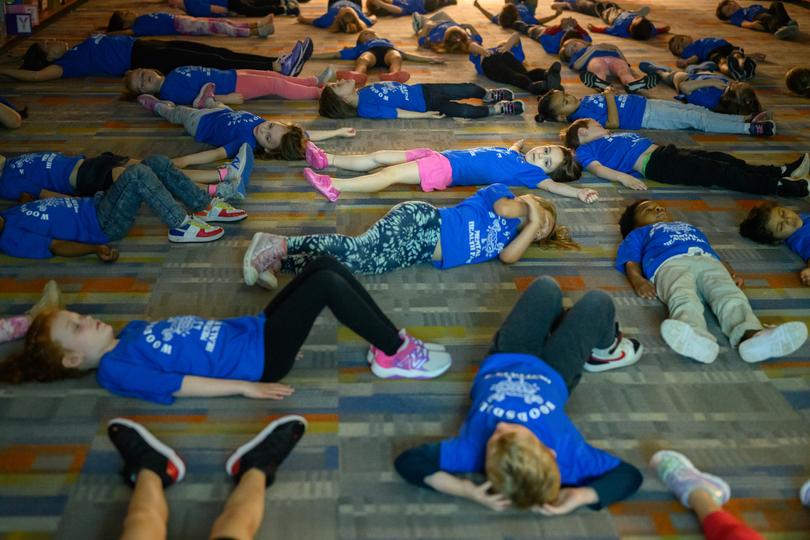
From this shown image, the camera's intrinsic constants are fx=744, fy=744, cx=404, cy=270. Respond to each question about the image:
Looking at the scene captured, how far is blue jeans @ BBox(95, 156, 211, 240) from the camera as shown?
3156 millimetres

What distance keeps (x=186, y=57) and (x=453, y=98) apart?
6.06 ft

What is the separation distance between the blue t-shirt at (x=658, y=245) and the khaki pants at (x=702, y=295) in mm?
42

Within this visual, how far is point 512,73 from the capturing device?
5230 mm

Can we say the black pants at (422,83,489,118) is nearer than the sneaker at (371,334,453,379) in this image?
No

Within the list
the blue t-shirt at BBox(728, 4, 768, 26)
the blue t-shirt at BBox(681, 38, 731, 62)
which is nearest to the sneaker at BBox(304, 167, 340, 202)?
the blue t-shirt at BBox(681, 38, 731, 62)

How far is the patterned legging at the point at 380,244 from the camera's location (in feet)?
9.82

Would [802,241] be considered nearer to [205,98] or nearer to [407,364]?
[407,364]

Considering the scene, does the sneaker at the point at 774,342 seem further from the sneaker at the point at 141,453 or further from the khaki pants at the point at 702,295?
the sneaker at the point at 141,453

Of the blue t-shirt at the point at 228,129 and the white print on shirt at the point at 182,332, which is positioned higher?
the white print on shirt at the point at 182,332

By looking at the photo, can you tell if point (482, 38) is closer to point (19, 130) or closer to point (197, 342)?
point (19, 130)

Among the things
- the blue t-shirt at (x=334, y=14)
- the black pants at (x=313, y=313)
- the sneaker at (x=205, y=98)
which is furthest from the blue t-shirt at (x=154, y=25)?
the black pants at (x=313, y=313)

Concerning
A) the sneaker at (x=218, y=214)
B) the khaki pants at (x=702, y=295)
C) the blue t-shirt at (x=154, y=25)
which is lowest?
the blue t-shirt at (x=154, y=25)

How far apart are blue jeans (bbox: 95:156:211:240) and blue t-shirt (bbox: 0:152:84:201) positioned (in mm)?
398

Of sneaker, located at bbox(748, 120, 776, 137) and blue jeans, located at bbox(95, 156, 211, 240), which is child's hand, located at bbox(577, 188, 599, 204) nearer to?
sneaker, located at bbox(748, 120, 776, 137)
